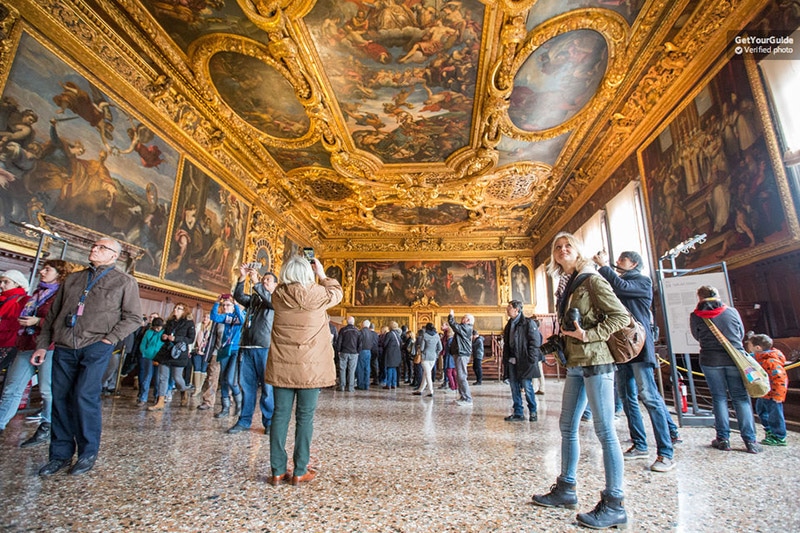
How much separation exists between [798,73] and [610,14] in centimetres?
308

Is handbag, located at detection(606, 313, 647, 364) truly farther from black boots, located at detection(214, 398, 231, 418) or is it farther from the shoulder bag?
black boots, located at detection(214, 398, 231, 418)

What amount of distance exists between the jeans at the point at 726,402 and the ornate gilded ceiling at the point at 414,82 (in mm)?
5764

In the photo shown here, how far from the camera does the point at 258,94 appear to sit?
8.75m

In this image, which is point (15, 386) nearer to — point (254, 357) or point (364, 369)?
point (254, 357)

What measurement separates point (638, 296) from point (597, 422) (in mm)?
1640

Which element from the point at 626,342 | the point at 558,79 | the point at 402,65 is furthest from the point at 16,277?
the point at 558,79

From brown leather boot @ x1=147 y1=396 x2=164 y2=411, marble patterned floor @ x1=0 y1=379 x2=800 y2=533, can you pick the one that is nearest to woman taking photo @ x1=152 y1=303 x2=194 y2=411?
brown leather boot @ x1=147 y1=396 x2=164 y2=411

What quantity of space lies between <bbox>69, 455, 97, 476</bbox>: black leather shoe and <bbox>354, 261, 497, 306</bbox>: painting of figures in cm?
1593

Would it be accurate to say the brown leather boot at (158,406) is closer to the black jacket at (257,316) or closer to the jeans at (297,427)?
the black jacket at (257,316)

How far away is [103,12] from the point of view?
20.9 feet

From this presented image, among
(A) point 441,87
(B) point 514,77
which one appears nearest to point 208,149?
(A) point 441,87

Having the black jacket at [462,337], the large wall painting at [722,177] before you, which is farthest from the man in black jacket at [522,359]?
the large wall painting at [722,177]

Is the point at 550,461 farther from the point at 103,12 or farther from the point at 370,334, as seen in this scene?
the point at 103,12

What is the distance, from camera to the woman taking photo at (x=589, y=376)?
1.69 m
